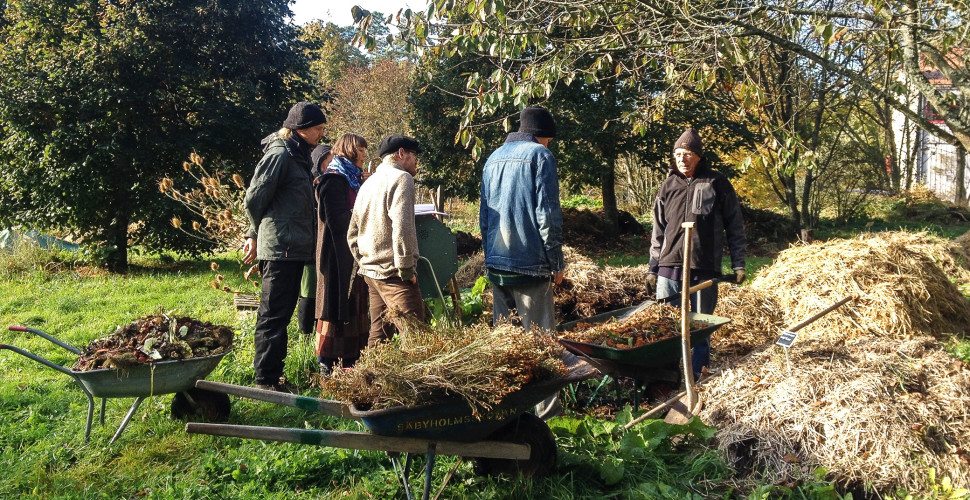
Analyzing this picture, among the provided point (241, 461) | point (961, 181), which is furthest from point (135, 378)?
point (961, 181)

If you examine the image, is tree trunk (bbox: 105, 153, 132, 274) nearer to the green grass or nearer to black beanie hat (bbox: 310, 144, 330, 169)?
the green grass

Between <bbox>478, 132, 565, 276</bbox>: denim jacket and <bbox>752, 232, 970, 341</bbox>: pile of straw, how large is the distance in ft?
8.91

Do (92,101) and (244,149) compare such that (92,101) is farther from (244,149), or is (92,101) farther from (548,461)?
(548,461)

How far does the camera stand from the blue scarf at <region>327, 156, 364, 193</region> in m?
5.26

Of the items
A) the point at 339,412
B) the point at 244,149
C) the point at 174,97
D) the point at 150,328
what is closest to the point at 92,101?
the point at 174,97

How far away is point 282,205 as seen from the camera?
5027 mm

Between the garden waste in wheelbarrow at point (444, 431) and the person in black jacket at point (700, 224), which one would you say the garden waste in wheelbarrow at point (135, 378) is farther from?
the person in black jacket at point (700, 224)

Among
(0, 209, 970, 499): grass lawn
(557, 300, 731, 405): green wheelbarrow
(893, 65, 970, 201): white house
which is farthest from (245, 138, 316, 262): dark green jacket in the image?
(893, 65, 970, 201): white house

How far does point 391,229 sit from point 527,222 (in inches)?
35.7

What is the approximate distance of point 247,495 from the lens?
12.1 feet

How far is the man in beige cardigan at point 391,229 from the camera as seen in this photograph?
4.60 meters

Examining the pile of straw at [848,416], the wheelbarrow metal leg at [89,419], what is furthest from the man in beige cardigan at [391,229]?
the pile of straw at [848,416]

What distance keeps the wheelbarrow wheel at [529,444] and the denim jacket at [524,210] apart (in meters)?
1.20

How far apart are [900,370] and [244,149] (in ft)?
34.6
